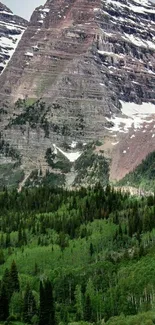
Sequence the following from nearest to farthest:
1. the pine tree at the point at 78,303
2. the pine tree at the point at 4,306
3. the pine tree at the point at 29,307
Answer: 1. the pine tree at the point at 4,306
2. the pine tree at the point at 29,307
3. the pine tree at the point at 78,303

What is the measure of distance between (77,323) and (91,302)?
27.1m

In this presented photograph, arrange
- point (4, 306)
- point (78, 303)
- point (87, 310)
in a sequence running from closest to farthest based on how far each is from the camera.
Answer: point (4, 306) < point (87, 310) < point (78, 303)

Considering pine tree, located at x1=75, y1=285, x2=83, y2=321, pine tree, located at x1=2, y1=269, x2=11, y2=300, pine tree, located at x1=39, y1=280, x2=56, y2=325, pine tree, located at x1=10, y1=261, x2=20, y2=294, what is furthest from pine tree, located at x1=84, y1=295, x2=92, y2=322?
pine tree, located at x1=10, y1=261, x2=20, y2=294

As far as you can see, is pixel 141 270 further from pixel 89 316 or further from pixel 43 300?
pixel 43 300

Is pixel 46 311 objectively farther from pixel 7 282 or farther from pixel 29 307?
pixel 7 282

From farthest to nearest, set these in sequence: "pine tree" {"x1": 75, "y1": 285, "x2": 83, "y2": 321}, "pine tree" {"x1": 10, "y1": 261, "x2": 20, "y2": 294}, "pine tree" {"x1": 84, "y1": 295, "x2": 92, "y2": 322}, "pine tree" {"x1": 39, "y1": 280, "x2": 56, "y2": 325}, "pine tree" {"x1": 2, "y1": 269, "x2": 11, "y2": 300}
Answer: "pine tree" {"x1": 10, "y1": 261, "x2": 20, "y2": 294}
"pine tree" {"x1": 2, "y1": 269, "x2": 11, "y2": 300}
"pine tree" {"x1": 75, "y1": 285, "x2": 83, "y2": 321}
"pine tree" {"x1": 84, "y1": 295, "x2": 92, "y2": 322}
"pine tree" {"x1": 39, "y1": 280, "x2": 56, "y2": 325}

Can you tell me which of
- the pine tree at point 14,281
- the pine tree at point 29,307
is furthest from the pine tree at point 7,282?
the pine tree at point 29,307

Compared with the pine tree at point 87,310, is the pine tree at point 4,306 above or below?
above

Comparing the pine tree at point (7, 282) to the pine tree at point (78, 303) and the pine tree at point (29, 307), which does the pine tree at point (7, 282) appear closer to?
the pine tree at point (29, 307)

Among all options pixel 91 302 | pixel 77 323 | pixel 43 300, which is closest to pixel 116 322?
pixel 77 323

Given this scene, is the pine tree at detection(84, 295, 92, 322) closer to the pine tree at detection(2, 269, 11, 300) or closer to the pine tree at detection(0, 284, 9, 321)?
the pine tree at detection(0, 284, 9, 321)

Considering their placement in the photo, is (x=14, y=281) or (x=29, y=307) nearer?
(x=29, y=307)

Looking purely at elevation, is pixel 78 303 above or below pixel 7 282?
below

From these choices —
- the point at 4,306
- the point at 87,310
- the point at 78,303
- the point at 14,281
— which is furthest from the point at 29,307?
the point at 14,281
